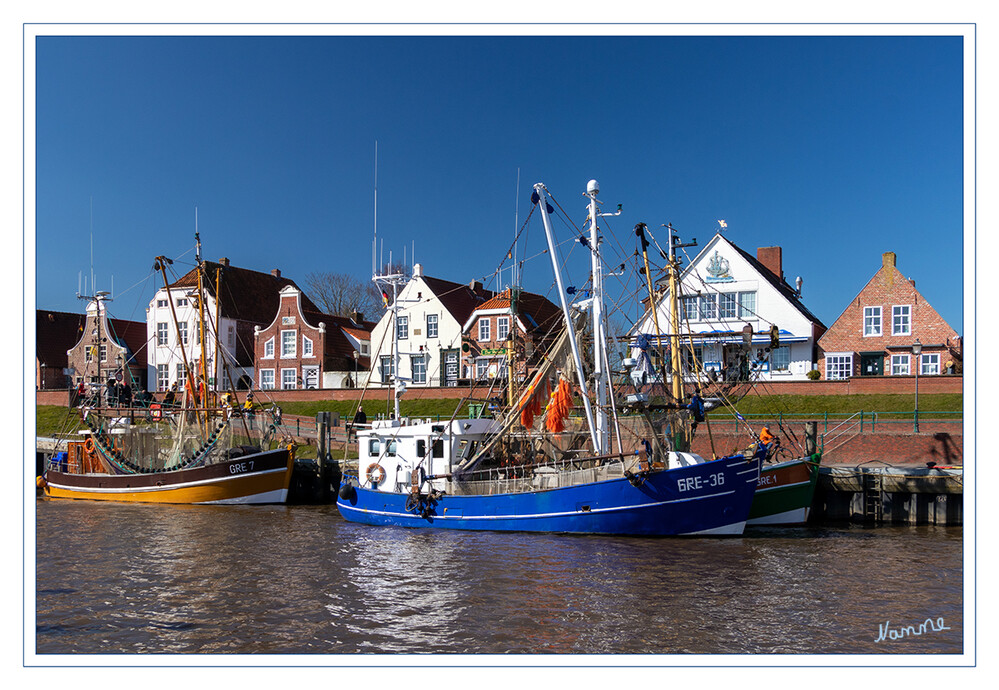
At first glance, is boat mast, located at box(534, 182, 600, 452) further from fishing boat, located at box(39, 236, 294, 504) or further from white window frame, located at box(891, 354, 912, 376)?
white window frame, located at box(891, 354, 912, 376)

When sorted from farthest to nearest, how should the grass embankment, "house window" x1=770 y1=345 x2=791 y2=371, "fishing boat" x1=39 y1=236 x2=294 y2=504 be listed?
"house window" x1=770 y1=345 x2=791 y2=371 < the grass embankment < "fishing boat" x1=39 y1=236 x2=294 y2=504

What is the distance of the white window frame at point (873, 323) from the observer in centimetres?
4375

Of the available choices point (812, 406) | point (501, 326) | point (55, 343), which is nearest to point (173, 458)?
point (501, 326)

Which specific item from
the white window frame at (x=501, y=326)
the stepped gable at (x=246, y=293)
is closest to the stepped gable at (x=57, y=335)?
the stepped gable at (x=246, y=293)

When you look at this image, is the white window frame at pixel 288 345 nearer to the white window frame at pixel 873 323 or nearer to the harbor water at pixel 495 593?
the harbor water at pixel 495 593

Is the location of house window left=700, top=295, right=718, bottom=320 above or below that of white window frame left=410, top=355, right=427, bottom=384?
above

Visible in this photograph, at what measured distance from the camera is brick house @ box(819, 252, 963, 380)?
42.4 metres

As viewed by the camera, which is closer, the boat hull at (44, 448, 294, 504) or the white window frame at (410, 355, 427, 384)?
the boat hull at (44, 448, 294, 504)

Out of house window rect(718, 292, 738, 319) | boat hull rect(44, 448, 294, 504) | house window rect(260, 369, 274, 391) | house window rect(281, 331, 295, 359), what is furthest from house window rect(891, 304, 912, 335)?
house window rect(260, 369, 274, 391)

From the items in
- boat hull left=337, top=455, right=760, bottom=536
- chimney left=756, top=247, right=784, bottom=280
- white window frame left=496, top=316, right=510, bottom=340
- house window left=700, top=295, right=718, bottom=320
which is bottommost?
boat hull left=337, top=455, right=760, bottom=536

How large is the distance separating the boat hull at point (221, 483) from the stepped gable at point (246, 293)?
23648mm

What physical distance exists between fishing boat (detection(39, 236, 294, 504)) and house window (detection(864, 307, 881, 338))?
1119 inches

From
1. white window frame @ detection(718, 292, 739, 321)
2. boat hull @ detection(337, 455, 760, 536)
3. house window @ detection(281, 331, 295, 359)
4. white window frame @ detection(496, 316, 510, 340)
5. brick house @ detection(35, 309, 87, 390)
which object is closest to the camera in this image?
boat hull @ detection(337, 455, 760, 536)
